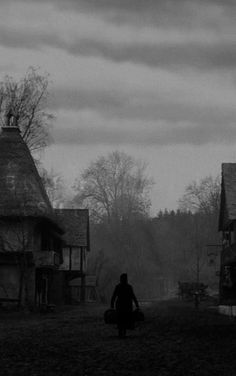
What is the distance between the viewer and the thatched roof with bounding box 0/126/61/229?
45.7m

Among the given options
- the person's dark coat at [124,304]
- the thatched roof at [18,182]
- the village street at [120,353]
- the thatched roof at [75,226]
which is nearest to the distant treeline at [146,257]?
the thatched roof at [75,226]

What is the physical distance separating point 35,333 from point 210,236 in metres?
78.6

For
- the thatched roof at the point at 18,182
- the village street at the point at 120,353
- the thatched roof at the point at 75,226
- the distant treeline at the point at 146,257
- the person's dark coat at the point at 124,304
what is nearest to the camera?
the village street at the point at 120,353

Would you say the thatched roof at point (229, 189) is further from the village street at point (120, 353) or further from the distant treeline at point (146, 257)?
the distant treeline at point (146, 257)

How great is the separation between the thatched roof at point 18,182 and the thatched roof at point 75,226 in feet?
33.9

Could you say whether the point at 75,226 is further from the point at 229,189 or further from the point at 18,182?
the point at 229,189

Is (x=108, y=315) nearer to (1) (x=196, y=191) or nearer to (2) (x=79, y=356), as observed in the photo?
(2) (x=79, y=356)

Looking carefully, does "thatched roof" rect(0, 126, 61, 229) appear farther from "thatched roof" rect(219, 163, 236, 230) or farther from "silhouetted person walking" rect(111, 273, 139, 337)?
"silhouetted person walking" rect(111, 273, 139, 337)

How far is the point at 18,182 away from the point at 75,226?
15.0 m

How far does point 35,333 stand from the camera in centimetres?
2297

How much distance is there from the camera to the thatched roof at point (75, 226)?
198 ft

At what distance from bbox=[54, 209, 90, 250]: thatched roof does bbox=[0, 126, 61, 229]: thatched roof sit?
10.3 m

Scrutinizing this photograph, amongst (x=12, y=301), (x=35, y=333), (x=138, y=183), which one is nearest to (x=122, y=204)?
(x=138, y=183)

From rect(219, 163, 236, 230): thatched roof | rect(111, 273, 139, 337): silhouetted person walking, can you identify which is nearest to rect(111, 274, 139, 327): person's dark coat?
rect(111, 273, 139, 337): silhouetted person walking
